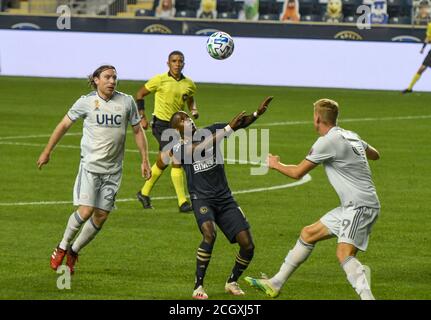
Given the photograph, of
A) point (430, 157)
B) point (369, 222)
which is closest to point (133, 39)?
point (430, 157)

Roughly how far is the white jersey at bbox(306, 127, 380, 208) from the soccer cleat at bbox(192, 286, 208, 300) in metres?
1.72

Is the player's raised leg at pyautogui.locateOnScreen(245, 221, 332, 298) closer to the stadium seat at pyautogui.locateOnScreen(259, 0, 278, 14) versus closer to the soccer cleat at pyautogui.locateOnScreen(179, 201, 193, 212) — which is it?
the soccer cleat at pyautogui.locateOnScreen(179, 201, 193, 212)

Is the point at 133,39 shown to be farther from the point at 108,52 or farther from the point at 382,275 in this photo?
the point at 382,275

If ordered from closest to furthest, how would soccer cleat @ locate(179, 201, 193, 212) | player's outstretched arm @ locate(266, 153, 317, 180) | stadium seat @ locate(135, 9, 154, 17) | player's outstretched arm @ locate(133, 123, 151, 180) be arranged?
1. player's outstretched arm @ locate(266, 153, 317, 180)
2. player's outstretched arm @ locate(133, 123, 151, 180)
3. soccer cleat @ locate(179, 201, 193, 212)
4. stadium seat @ locate(135, 9, 154, 17)

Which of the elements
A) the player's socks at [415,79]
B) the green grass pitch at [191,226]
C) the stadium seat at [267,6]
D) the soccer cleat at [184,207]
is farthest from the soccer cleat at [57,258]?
the stadium seat at [267,6]

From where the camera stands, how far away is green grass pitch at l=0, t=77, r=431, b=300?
1348 cm

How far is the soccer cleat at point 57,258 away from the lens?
14031 millimetres

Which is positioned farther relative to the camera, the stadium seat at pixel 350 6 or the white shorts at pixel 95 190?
the stadium seat at pixel 350 6

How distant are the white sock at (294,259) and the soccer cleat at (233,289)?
1.26 feet

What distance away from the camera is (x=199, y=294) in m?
12.6

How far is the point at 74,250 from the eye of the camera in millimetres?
14156

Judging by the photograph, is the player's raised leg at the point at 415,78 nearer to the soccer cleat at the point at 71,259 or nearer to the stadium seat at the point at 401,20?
the stadium seat at the point at 401,20

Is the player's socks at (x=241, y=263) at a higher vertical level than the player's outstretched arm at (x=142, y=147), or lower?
lower

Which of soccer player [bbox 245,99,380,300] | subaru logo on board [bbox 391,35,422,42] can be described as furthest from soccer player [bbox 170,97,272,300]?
subaru logo on board [bbox 391,35,422,42]
